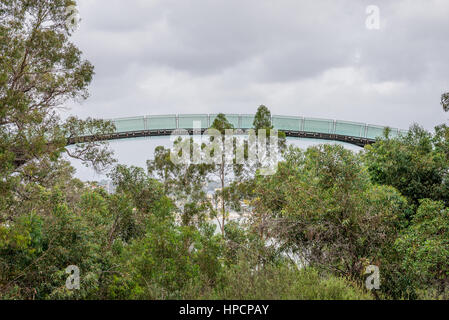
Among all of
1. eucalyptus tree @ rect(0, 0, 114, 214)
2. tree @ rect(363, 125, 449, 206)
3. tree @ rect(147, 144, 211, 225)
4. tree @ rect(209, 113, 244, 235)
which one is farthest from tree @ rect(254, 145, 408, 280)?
tree @ rect(147, 144, 211, 225)

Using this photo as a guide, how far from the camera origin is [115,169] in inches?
534

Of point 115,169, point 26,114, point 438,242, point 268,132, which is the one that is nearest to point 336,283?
point 438,242

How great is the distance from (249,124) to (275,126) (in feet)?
4.53

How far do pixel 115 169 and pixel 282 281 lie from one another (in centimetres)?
809

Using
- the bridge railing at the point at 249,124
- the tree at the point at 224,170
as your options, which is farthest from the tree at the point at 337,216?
the bridge railing at the point at 249,124

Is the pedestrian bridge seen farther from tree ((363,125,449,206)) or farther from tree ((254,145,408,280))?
tree ((254,145,408,280))

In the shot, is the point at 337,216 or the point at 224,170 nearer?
the point at 337,216

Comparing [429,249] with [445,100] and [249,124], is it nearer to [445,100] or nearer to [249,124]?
[445,100]

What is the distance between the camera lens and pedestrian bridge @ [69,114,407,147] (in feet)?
64.3

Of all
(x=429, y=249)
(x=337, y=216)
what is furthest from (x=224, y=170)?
(x=429, y=249)

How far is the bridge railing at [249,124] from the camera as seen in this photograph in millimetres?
19594

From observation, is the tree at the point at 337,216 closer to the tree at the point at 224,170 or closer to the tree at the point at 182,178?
the tree at the point at 224,170

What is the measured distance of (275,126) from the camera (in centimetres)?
2102

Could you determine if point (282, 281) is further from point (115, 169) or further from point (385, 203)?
point (115, 169)
